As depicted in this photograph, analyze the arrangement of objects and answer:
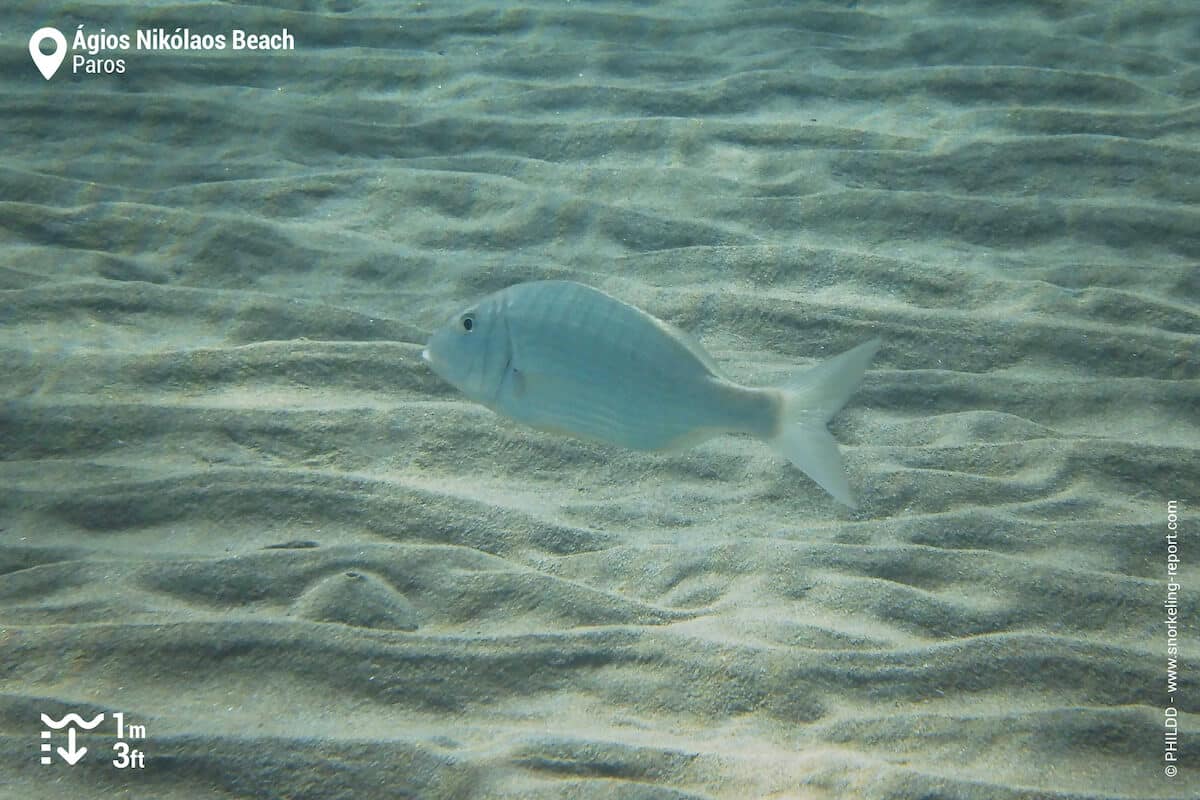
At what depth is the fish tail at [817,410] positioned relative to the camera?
2.19 metres

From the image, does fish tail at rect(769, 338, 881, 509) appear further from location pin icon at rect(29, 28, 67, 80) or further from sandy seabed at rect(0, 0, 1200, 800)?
location pin icon at rect(29, 28, 67, 80)

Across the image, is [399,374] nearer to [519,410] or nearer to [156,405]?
[156,405]

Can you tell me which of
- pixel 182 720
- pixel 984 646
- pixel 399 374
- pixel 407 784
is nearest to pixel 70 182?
pixel 399 374

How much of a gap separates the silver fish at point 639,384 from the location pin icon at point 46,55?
510 centimetres

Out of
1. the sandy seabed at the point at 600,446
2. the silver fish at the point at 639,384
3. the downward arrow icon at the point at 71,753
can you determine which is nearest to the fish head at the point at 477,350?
the silver fish at the point at 639,384

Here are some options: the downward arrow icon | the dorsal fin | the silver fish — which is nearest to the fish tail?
the silver fish

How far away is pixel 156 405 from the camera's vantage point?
3.30 m

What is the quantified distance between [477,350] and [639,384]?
0.45m

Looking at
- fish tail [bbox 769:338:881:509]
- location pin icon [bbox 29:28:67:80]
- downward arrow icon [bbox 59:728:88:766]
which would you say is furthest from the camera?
location pin icon [bbox 29:28:67:80]

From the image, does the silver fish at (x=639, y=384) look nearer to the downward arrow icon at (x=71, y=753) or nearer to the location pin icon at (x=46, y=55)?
the downward arrow icon at (x=71, y=753)

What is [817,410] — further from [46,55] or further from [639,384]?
[46,55]

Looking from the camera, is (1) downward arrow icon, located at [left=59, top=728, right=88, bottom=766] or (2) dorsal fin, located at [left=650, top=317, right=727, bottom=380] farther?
(2) dorsal fin, located at [left=650, top=317, right=727, bottom=380]

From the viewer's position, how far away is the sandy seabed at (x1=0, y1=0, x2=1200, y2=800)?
220 centimetres

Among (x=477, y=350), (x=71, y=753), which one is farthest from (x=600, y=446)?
(x=71, y=753)
